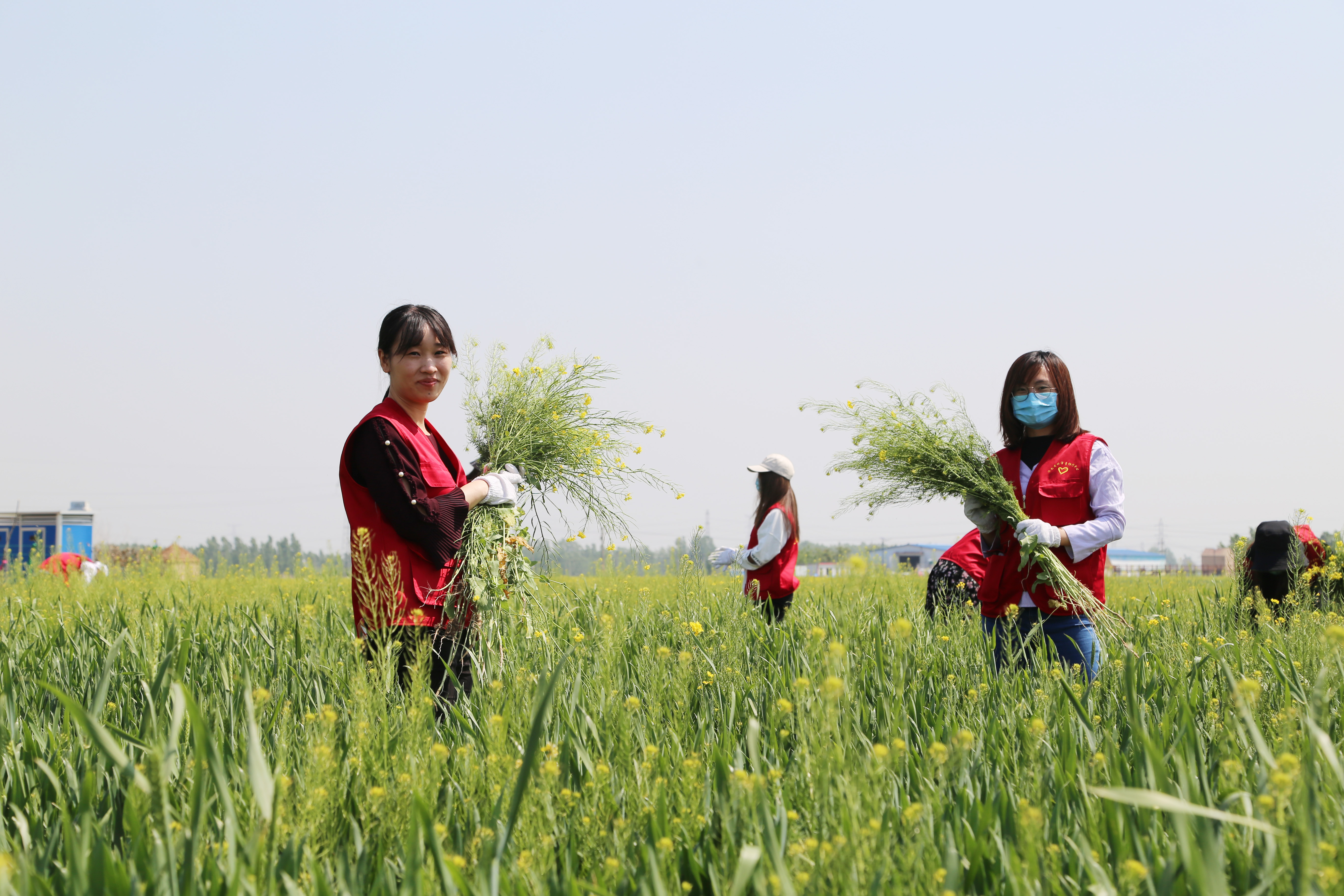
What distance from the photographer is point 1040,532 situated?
336cm

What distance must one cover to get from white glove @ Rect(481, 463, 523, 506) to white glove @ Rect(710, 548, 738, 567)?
3859 millimetres

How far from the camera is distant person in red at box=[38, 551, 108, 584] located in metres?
8.42

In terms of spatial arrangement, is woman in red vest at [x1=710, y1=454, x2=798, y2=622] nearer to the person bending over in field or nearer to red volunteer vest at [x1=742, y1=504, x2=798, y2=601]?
red volunteer vest at [x1=742, y1=504, x2=798, y2=601]

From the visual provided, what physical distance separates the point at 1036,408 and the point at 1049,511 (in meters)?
0.45

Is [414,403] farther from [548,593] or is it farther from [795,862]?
[795,862]

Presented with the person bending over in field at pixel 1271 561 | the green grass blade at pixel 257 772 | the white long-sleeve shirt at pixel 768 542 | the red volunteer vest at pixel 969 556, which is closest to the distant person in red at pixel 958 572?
the red volunteer vest at pixel 969 556

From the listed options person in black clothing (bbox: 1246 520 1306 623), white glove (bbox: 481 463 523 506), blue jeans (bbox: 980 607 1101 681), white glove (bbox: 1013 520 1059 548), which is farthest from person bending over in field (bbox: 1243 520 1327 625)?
white glove (bbox: 481 463 523 506)

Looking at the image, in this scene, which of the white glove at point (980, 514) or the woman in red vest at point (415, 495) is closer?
the woman in red vest at point (415, 495)

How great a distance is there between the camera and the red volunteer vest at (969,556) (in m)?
5.97

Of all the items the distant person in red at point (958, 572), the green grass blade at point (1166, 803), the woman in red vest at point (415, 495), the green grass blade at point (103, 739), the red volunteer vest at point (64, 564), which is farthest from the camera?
the red volunteer vest at point (64, 564)

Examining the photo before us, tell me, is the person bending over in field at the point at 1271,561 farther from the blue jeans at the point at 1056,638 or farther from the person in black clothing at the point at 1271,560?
the blue jeans at the point at 1056,638

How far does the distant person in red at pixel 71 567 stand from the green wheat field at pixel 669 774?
6.22m

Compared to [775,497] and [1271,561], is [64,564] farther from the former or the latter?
[1271,561]

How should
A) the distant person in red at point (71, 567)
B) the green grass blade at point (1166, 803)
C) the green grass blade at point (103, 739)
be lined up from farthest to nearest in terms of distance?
1. the distant person in red at point (71, 567)
2. the green grass blade at point (103, 739)
3. the green grass blade at point (1166, 803)
